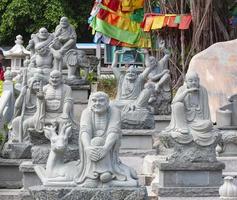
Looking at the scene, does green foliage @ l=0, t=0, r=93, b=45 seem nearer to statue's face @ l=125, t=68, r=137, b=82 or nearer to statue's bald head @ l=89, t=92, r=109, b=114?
statue's face @ l=125, t=68, r=137, b=82

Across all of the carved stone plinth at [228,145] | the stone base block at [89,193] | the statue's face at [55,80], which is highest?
the statue's face at [55,80]

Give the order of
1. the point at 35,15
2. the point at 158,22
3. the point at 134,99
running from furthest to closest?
the point at 35,15 < the point at 158,22 < the point at 134,99

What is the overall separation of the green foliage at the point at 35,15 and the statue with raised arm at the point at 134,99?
19.1 m

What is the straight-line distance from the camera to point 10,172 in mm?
16734

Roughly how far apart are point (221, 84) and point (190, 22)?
20.0ft

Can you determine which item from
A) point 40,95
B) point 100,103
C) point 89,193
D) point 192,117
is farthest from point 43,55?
point 89,193

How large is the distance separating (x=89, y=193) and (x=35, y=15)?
28003 mm

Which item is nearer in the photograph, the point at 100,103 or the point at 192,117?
the point at 100,103

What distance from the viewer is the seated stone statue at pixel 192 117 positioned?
49.5 feet

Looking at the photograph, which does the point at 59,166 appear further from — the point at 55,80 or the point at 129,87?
the point at 129,87

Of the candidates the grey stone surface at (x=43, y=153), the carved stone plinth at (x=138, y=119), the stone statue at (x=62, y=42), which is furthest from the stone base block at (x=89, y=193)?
the stone statue at (x=62, y=42)

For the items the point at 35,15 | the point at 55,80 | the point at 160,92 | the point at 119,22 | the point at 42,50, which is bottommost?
the point at 55,80

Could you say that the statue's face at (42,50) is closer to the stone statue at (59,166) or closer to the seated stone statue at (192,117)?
the seated stone statue at (192,117)

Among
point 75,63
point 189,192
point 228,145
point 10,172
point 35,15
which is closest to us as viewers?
point 189,192
